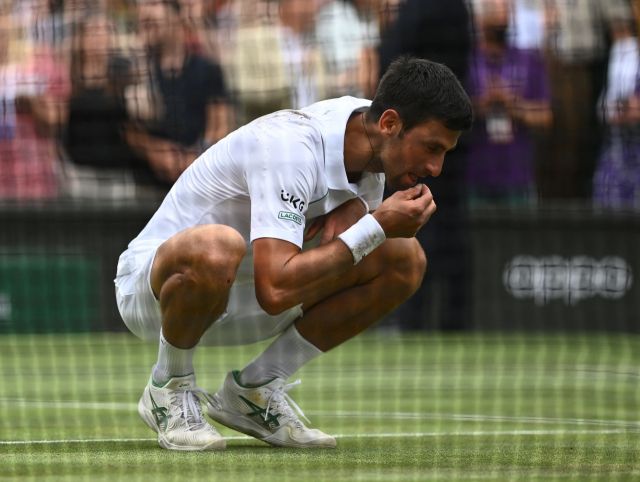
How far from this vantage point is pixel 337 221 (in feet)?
12.5

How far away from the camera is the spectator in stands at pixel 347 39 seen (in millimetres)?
7914

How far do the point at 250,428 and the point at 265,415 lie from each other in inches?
3.9

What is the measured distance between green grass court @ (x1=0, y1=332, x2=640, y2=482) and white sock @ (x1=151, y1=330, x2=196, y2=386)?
275 millimetres

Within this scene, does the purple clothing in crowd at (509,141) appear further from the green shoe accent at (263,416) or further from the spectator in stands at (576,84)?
the green shoe accent at (263,416)

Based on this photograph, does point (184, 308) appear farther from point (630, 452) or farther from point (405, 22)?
point (405, 22)

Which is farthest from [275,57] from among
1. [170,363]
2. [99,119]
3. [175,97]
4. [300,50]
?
[170,363]

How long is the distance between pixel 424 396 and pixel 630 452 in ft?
6.39

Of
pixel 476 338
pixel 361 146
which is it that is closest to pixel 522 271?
pixel 476 338

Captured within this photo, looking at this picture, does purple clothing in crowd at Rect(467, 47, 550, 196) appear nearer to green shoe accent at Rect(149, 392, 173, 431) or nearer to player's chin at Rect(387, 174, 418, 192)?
player's chin at Rect(387, 174, 418, 192)

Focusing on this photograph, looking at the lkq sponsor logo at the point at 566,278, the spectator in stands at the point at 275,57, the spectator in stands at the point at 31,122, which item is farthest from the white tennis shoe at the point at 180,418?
the spectator in stands at the point at 31,122

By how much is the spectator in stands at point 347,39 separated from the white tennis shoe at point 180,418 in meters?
4.41

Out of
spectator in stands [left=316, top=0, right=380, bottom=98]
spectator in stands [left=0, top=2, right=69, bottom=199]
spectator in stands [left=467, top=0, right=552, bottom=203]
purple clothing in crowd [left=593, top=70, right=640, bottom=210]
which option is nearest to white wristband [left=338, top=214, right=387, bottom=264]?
spectator in stands [left=316, top=0, right=380, bottom=98]

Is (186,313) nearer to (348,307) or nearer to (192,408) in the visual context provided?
(192,408)

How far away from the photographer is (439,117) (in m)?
3.62
